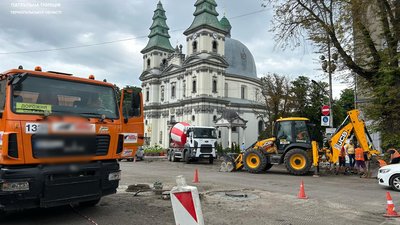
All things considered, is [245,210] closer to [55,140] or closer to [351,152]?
[55,140]

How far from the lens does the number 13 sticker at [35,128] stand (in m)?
6.11

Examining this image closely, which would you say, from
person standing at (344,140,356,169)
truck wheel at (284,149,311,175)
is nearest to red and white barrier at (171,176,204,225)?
truck wheel at (284,149,311,175)

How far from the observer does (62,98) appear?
6.84m

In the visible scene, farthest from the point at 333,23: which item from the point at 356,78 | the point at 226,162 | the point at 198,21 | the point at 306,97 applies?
the point at 198,21

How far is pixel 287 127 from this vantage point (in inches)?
692

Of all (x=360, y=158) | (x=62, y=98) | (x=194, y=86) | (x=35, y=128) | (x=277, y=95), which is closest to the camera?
(x=35, y=128)

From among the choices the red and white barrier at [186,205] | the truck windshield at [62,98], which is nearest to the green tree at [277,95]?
the truck windshield at [62,98]

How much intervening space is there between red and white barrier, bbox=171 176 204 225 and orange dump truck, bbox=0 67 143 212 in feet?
10.7

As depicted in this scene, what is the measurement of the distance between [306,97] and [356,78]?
20.1 m

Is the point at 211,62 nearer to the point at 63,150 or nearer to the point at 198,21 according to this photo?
the point at 198,21

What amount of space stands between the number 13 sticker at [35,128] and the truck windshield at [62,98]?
273 millimetres

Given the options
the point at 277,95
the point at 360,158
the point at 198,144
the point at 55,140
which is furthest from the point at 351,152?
the point at 277,95

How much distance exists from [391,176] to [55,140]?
1105 centimetres

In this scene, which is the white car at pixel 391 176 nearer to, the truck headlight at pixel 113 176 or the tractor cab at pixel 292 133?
the tractor cab at pixel 292 133
